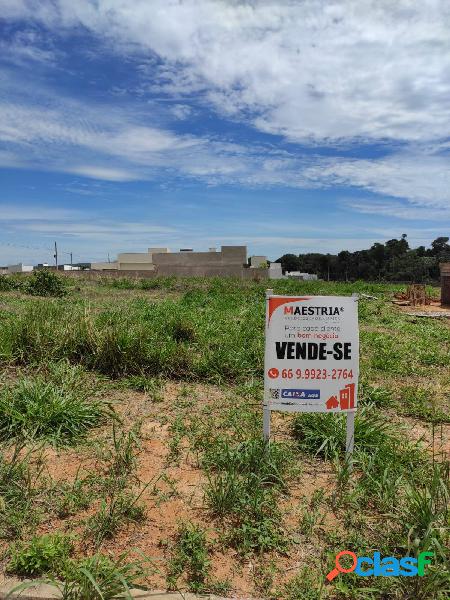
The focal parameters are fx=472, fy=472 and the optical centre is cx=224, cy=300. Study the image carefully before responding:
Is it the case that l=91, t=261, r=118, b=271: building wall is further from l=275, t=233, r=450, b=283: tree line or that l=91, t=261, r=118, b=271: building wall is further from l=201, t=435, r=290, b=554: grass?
l=201, t=435, r=290, b=554: grass

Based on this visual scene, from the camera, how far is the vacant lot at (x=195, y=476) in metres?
2.42

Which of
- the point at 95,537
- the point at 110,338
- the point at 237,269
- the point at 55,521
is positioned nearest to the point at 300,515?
the point at 95,537

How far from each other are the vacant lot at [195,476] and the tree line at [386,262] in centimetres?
4303

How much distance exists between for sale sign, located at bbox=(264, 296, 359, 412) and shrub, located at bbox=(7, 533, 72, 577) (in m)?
1.53

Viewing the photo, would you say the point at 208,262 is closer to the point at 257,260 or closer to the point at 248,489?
the point at 257,260

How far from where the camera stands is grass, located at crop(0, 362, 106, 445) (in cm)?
373

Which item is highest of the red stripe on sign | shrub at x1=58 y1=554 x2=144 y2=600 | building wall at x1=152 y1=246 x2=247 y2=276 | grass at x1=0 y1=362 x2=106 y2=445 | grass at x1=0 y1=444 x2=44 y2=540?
building wall at x1=152 y1=246 x2=247 y2=276

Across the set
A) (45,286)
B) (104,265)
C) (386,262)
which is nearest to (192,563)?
(45,286)

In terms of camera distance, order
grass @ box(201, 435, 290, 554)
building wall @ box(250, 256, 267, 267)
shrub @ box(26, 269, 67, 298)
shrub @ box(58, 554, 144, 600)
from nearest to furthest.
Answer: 1. shrub @ box(58, 554, 144, 600)
2. grass @ box(201, 435, 290, 554)
3. shrub @ box(26, 269, 67, 298)
4. building wall @ box(250, 256, 267, 267)

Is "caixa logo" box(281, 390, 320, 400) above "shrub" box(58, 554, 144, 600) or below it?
above

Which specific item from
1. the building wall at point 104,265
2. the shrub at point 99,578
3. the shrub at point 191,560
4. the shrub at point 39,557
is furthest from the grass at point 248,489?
the building wall at point 104,265

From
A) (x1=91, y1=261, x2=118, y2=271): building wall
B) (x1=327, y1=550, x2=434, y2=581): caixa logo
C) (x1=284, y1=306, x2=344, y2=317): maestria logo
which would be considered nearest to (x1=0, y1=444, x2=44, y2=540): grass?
(x1=327, y1=550, x2=434, y2=581): caixa logo

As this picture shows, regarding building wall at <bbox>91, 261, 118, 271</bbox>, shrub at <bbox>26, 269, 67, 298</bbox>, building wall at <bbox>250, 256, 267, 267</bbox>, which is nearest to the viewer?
shrub at <bbox>26, 269, 67, 298</bbox>

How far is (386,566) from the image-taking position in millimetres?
2414
